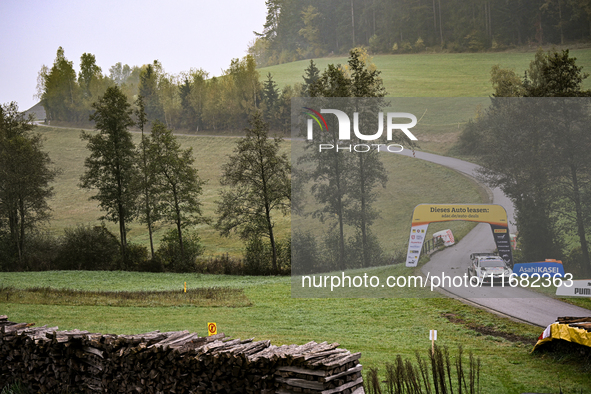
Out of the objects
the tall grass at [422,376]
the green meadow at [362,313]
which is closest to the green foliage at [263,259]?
the green meadow at [362,313]

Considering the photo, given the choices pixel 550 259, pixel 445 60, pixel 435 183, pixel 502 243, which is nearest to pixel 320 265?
pixel 435 183

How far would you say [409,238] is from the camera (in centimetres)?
1593

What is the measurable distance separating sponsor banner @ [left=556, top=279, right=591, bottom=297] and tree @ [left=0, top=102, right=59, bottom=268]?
3189cm

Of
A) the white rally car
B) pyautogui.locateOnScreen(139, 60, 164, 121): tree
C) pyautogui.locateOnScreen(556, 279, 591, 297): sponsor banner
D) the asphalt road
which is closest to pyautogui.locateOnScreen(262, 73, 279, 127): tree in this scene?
pyautogui.locateOnScreen(139, 60, 164, 121): tree

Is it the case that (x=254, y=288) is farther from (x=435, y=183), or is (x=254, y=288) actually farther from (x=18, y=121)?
(x=18, y=121)

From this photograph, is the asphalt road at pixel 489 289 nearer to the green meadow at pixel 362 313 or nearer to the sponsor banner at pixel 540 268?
the green meadow at pixel 362 313

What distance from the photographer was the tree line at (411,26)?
2467 inches

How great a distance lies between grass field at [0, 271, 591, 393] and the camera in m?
9.84

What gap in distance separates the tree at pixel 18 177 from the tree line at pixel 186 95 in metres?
29.3

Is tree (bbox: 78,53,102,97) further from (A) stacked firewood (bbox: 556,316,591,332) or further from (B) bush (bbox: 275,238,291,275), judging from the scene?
(A) stacked firewood (bbox: 556,316,591,332)

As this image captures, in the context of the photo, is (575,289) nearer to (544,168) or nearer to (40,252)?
(544,168)

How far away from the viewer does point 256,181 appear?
3036 centimetres

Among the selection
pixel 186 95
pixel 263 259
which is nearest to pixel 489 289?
pixel 263 259

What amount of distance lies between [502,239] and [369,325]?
5159 mm
